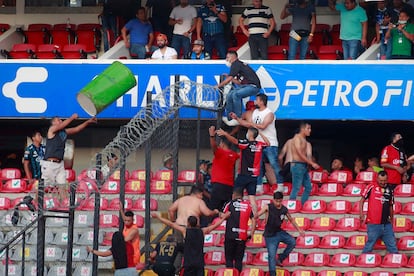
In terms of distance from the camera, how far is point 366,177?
2036cm

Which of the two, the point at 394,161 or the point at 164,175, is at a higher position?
the point at 394,161

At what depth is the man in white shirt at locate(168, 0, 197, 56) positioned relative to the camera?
22.2 m

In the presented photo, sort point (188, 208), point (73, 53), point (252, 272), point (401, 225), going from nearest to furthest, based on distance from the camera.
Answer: point (188, 208) → point (252, 272) → point (401, 225) → point (73, 53)

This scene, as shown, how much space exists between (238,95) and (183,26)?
2943mm

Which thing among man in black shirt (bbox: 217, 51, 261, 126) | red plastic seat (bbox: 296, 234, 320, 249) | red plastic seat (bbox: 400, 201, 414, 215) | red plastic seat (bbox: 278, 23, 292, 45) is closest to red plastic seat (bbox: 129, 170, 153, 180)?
man in black shirt (bbox: 217, 51, 261, 126)

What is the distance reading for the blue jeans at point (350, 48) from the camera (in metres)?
21.3

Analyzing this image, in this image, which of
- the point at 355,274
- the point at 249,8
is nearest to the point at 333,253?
the point at 355,274

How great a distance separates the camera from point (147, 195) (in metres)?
17.1

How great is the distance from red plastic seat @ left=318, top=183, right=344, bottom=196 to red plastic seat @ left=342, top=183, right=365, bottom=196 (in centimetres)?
8

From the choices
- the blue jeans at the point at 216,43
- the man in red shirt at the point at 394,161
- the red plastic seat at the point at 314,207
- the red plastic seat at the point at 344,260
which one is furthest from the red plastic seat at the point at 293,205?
the blue jeans at the point at 216,43

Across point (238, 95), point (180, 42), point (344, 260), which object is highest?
point (180, 42)

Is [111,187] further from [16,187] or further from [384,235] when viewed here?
[384,235]

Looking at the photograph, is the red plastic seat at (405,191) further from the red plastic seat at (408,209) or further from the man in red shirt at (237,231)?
the man in red shirt at (237,231)

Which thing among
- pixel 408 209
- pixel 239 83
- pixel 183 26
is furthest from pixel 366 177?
pixel 183 26
